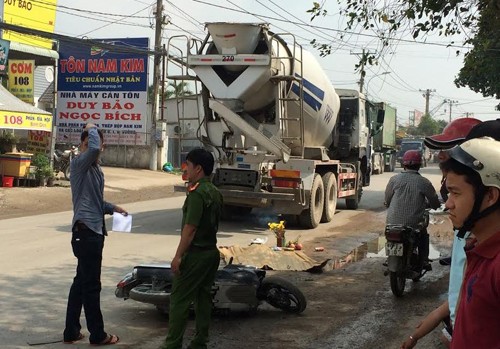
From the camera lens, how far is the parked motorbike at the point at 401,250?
6.61m

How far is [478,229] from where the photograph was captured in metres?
1.94

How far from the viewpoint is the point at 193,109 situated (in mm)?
12508

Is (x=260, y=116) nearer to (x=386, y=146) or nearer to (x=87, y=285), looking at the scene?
(x=87, y=285)

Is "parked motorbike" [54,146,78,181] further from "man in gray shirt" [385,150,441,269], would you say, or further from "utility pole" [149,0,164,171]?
"man in gray shirt" [385,150,441,269]

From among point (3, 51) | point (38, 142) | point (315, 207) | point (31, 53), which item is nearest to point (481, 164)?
point (315, 207)

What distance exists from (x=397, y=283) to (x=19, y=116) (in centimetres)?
1383

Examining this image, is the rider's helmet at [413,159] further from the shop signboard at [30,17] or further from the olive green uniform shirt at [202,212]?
the shop signboard at [30,17]

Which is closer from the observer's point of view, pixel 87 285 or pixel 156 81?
pixel 87 285

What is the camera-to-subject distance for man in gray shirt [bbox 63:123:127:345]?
496cm

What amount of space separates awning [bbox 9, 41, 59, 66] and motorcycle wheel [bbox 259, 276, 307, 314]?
17.5 m

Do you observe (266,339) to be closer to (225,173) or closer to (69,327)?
(69,327)

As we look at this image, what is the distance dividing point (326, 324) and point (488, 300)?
4.14 metres

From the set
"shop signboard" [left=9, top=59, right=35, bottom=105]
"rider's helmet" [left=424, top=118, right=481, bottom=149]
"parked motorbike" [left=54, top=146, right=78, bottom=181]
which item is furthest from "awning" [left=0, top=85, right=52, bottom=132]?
"rider's helmet" [left=424, top=118, right=481, bottom=149]

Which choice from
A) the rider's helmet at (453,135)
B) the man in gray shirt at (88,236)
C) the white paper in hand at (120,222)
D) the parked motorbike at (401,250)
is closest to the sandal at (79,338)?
the man in gray shirt at (88,236)
